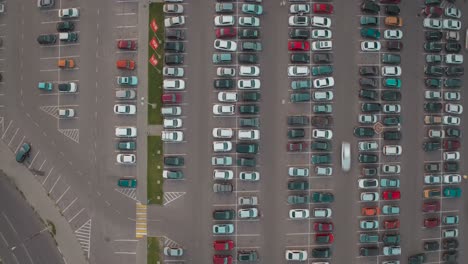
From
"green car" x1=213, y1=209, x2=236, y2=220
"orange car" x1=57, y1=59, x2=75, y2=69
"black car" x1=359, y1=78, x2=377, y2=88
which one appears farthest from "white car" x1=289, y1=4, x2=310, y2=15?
"orange car" x1=57, y1=59, x2=75, y2=69

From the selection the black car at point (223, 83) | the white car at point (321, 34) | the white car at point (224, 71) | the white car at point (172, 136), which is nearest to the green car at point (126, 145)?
the white car at point (172, 136)

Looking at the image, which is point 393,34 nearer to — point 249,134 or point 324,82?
point 324,82

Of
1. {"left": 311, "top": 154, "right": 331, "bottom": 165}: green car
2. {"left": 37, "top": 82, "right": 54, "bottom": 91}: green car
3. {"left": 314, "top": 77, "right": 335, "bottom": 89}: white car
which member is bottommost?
{"left": 311, "top": 154, "right": 331, "bottom": 165}: green car

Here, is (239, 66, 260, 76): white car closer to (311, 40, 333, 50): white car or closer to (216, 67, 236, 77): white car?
(216, 67, 236, 77): white car

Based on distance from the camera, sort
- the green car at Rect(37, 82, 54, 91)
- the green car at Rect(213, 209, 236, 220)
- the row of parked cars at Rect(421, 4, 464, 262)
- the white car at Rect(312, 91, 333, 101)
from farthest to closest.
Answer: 1. the row of parked cars at Rect(421, 4, 464, 262)
2. the green car at Rect(37, 82, 54, 91)
3. the white car at Rect(312, 91, 333, 101)
4. the green car at Rect(213, 209, 236, 220)

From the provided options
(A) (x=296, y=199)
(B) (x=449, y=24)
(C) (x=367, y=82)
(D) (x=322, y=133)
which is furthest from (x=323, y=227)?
(B) (x=449, y=24)

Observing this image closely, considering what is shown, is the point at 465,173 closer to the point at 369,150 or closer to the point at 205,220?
the point at 369,150

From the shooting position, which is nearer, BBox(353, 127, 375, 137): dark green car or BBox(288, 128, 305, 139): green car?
BBox(288, 128, 305, 139): green car

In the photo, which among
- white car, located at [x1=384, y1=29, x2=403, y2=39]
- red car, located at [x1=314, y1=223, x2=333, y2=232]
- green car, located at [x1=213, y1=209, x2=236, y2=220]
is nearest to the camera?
green car, located at [x1=213, y1=209, x2=236, y2=220]

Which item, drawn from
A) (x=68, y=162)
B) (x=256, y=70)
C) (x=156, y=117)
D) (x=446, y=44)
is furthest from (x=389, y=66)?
(x=68, y=162)
